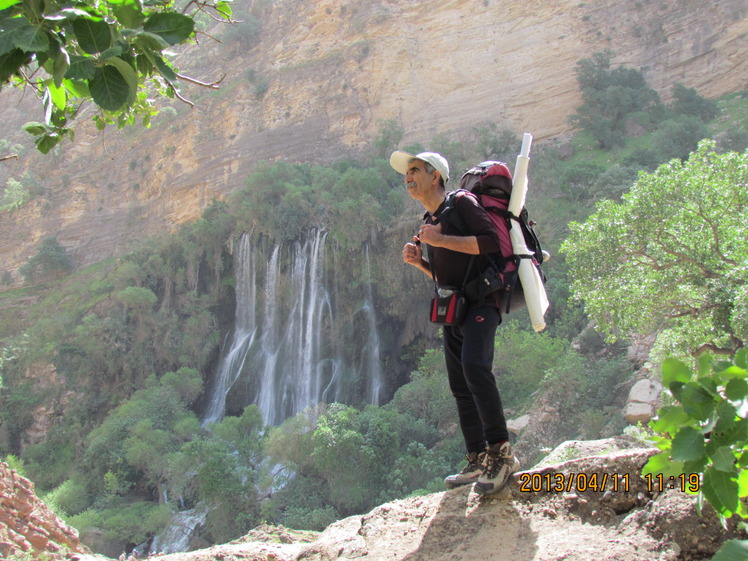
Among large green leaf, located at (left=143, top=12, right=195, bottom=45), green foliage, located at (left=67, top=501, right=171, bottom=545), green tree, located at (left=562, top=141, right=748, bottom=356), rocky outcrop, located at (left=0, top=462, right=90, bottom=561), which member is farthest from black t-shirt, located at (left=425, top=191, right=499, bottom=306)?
green foliage, located at (left=67, top=501, right=171, bottom=545)

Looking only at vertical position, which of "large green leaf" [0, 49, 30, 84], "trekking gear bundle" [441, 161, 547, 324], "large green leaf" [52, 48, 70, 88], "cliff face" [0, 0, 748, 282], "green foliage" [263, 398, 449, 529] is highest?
"cliff face" [0, 0, 748, 282]

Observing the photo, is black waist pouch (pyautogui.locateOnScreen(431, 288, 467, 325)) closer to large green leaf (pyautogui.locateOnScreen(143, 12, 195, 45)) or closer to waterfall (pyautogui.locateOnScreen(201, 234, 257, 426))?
large green leaf (pyautogui.locateOnScreen(143, 12, 195, 45))

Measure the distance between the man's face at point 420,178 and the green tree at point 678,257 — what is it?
570 cm

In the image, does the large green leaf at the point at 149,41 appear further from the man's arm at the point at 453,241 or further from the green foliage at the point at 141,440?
the green foliage at the point at 141,440

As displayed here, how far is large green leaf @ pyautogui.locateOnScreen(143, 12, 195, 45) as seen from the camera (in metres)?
1.79

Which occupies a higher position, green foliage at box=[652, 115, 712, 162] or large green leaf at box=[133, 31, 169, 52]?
green foliage at box=[652, 115, 712, 162]

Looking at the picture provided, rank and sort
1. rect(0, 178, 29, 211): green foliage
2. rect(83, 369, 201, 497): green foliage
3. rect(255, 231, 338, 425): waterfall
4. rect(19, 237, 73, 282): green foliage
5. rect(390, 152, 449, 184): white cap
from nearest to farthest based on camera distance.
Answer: rect(390, 152, 449, 184): white cap → rect(83, 369, 201, 497): green foliage → rect(255, 231, 338, 425): waterfall → rect(19, 237, 73, 282): green foliage → rect(0, 178, 29, 211): green foliage

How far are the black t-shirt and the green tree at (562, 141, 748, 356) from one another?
5.67m

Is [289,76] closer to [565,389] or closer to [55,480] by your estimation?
[55,480]

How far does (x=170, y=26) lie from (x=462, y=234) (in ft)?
5.36

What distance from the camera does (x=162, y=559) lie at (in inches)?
142

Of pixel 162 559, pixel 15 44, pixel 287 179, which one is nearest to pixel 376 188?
pixel 287 179

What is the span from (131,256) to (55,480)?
1148 cm
